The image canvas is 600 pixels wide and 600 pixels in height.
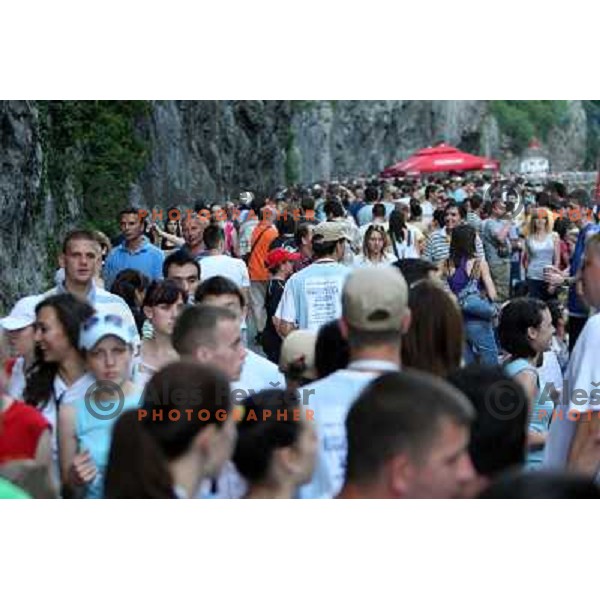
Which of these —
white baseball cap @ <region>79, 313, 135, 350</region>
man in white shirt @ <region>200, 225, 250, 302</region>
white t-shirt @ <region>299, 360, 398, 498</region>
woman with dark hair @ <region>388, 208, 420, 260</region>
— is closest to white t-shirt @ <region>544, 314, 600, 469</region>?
white t-shirt @ <region>299, 360, 398, 498</region>

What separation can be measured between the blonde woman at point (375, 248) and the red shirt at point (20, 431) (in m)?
6.24

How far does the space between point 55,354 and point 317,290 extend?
9.78ft

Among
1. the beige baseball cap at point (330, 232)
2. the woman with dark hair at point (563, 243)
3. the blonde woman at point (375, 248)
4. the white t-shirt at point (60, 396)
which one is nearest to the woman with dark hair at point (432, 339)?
the white t-shirt at point (60, 396)

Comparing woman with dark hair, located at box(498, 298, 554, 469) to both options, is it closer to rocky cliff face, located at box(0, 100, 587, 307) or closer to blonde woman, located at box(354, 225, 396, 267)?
blonde woman, located at box(354, 225, 396, 267)

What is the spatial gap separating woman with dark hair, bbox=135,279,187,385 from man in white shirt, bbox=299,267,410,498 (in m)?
1.88

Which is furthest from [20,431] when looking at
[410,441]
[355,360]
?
[410,441]

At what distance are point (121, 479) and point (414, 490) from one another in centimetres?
94

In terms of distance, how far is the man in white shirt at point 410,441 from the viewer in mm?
3980

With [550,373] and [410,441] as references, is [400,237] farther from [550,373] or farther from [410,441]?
[410,441]

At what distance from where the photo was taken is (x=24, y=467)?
488 cm

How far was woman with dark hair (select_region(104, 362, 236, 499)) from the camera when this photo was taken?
4246 mm

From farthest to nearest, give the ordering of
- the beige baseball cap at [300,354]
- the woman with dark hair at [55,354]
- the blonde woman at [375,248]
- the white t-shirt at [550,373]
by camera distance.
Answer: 1. the blonde woman at [375,248]
2. the white t-shirt at [550,373]
3. the beige baseball cap at [300,354]
4. the woman with dark hair at [55,354]

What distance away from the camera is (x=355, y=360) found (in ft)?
16.5

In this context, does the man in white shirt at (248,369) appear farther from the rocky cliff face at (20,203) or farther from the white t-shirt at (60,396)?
the rocky cliff face at (20,203)
